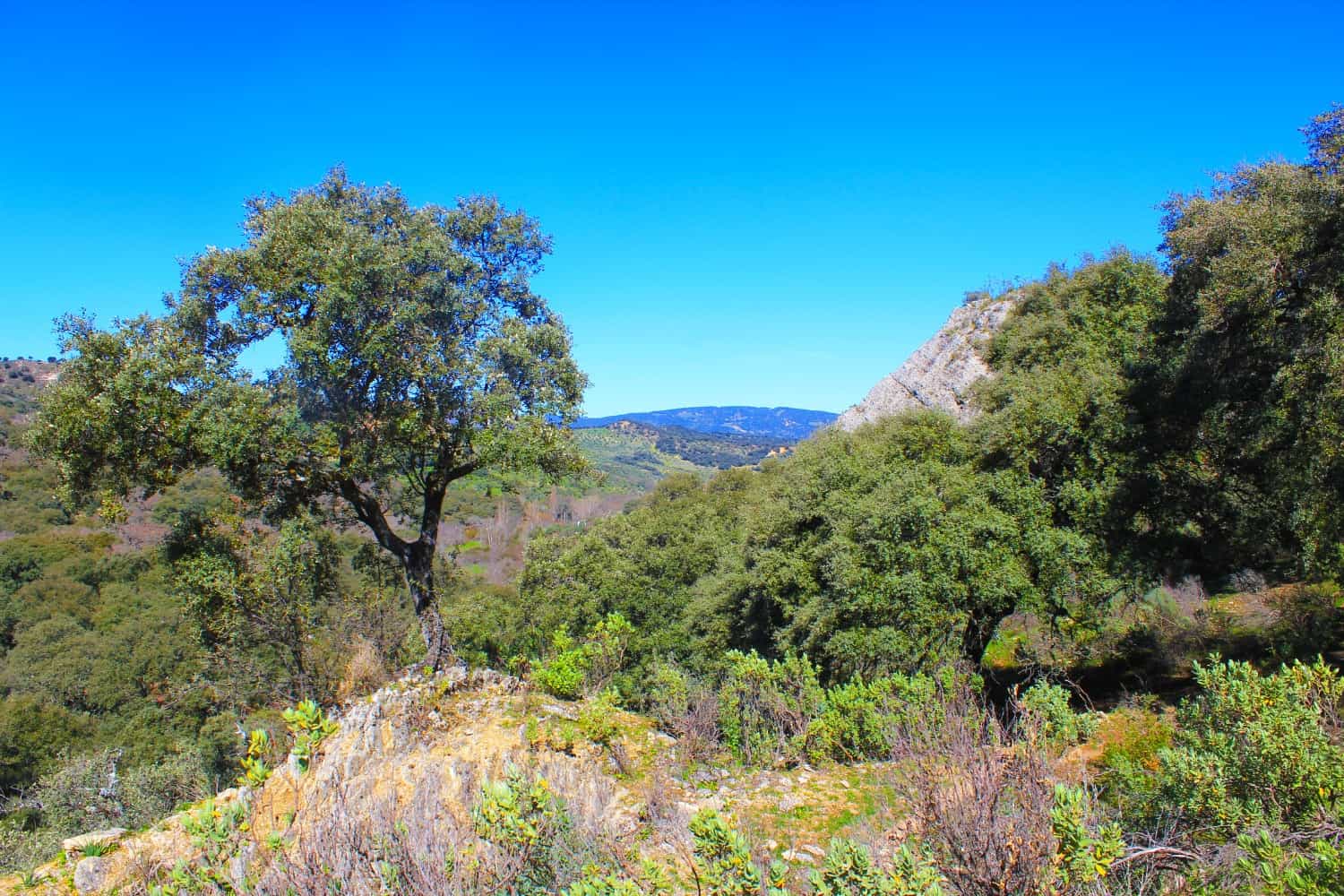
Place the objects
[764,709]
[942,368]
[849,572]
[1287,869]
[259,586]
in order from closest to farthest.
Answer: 1. [1287,869]
2. [764,709]
3. [259,586]
4. [849,572]
5. [942,368]

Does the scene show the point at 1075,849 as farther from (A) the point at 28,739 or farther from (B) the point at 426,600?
(A) the point at 28,739

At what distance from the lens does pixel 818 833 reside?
6.45 metres

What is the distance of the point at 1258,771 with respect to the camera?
4559 millimetres

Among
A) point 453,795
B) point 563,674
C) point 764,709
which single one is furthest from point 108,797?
point 764,709

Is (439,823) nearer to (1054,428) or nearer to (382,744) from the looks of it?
(382,744)

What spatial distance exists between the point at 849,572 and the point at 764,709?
4.63 meters

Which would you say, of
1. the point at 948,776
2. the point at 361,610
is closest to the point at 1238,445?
the point at 948,776

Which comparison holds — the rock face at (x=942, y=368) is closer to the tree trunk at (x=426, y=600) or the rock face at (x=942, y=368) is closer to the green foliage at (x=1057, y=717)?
the green foliage at (x=1057, y=717)

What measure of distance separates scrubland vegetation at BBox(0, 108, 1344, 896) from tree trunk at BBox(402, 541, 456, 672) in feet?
0.20

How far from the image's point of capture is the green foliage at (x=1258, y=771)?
439cm

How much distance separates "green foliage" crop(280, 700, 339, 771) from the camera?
16.0 feet

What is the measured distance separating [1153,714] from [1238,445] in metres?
5.74

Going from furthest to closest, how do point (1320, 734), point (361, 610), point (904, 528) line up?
point (361, 610), point (904, 528), point (1320, 734)

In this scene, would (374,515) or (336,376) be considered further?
(374,515)
